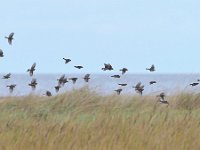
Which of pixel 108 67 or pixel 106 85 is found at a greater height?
pixel 108 67

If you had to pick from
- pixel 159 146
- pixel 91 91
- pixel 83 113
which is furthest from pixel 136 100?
pixel 159 146

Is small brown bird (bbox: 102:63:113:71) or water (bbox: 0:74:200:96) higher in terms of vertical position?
small brown bird (bbox: 102:63:113:71)

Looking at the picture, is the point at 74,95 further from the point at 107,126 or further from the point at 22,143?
the point at 22,143

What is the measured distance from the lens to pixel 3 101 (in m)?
17.0

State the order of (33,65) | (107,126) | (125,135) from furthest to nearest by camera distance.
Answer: (33,65) → (107,126) → (125,135)

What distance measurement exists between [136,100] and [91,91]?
1.32 m

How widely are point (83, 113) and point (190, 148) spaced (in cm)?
843

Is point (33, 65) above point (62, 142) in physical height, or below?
A: above

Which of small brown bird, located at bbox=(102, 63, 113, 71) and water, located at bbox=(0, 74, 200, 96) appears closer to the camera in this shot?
small brown bird, located at bbox=(102, 63, 113, 71)

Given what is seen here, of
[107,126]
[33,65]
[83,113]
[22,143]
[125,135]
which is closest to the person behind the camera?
[22,143]

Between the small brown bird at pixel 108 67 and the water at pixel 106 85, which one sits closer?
the small brown bird at pixel 108 67

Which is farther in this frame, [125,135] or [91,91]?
[91,91]

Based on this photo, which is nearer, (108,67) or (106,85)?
(108,67)

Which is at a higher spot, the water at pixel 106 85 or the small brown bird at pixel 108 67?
the small brown bird at pixel 108 67
